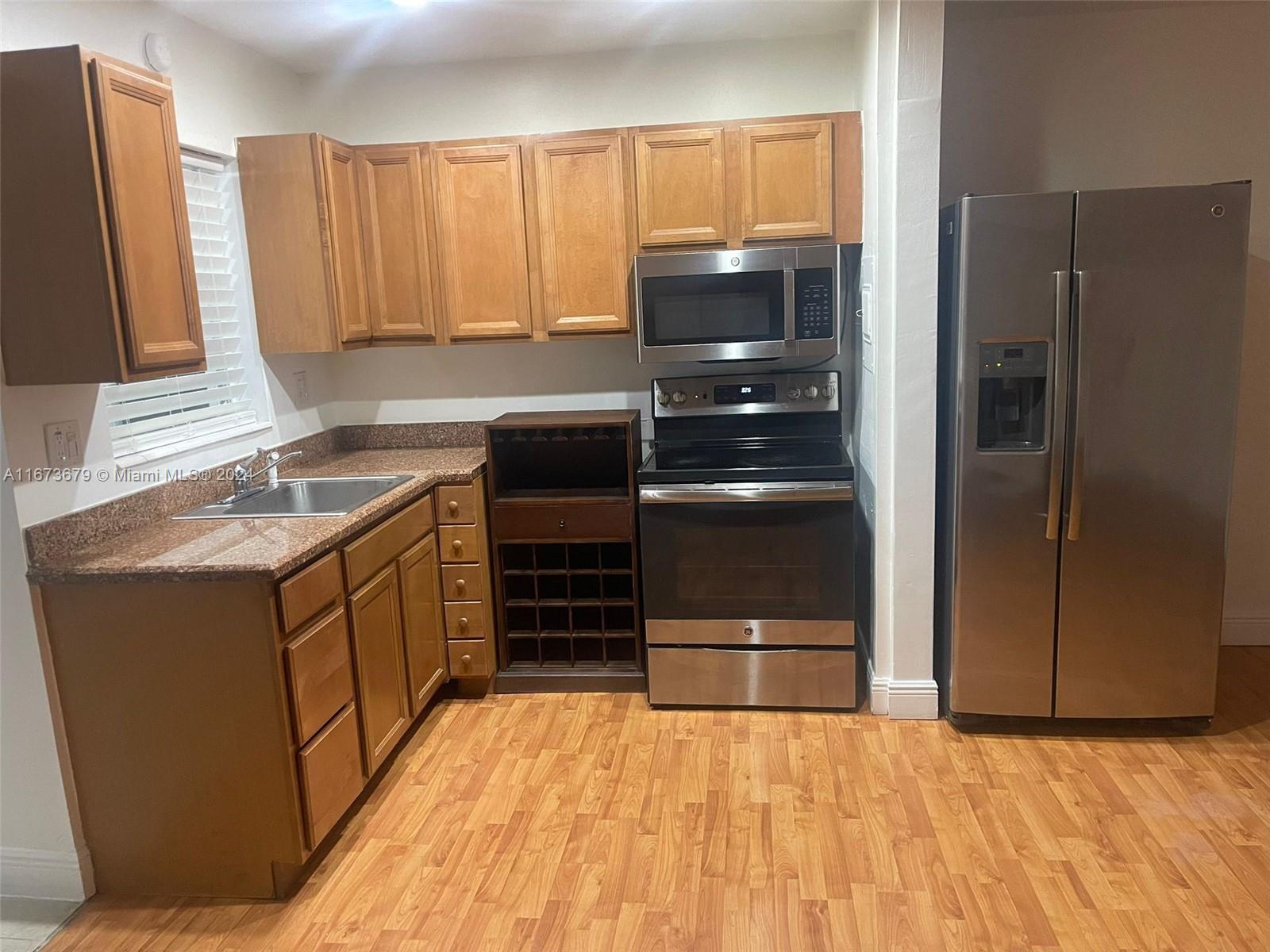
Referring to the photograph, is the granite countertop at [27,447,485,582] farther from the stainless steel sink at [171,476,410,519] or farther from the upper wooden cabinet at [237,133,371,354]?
the upper wooden cabinet at [237,133,371,354]

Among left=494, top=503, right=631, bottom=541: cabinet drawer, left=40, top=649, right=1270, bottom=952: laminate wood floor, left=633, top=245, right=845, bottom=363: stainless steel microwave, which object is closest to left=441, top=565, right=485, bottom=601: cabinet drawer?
left=494, top=503, right=631, bottom=541: cabinet drawer

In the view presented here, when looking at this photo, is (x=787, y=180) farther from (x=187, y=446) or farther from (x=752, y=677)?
(x=187, y=446)

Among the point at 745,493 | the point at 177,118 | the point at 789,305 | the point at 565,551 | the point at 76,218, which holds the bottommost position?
the point at 565,551

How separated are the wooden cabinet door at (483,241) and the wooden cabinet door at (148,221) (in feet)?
3.83

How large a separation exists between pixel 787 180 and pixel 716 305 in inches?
20.4

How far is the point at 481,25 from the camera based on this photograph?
122 inches

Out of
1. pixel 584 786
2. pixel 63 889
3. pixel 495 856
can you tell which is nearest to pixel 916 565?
pixel 584 786

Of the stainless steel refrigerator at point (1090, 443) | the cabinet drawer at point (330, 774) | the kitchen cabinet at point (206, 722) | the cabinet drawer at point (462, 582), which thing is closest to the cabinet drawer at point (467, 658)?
the cabinet drawer at point (462, 582)

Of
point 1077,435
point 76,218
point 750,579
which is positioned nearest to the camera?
point 76,218

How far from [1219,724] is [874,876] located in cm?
152

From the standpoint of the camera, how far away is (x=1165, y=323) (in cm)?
268

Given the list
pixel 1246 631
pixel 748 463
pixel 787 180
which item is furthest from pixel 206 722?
pixel 1246 631

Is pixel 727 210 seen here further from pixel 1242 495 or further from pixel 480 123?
pixel 1242 495

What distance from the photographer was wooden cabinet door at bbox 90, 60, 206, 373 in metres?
2.09
